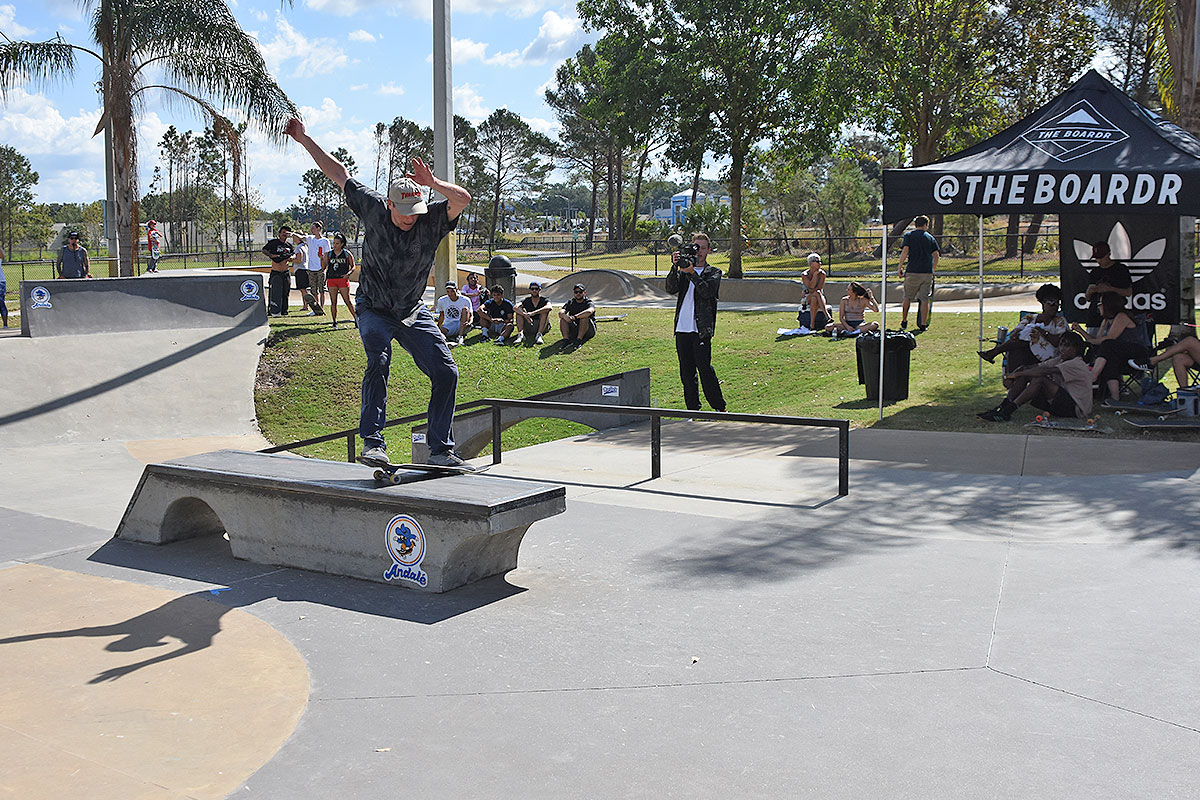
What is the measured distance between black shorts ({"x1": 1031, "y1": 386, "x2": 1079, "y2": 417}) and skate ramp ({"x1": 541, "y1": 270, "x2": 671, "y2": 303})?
17.7m

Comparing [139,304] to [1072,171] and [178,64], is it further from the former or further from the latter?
[1072,171]

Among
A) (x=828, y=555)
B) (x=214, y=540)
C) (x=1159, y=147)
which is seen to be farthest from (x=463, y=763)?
(x=1159, y=147)

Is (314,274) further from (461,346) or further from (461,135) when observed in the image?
(461,135)

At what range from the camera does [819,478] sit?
353 inches

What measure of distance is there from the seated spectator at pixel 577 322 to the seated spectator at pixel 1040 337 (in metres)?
8.22

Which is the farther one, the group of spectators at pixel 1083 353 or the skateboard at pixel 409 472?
the group of spectators at pixel 1083 353

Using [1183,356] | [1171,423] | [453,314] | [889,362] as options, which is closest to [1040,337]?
[1183,356]

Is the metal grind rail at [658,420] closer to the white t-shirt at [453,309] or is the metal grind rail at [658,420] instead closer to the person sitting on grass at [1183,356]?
the person sitting on grass at [1183,356]

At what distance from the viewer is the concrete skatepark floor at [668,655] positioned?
3.78 metres

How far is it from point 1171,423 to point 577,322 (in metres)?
10.1

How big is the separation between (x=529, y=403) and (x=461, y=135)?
70.8 metres

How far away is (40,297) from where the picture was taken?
15.1 meters

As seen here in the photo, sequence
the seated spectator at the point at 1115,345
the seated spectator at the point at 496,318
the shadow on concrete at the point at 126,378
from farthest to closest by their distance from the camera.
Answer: the seated spectator at the point at 496,318, the shadow on concrete at the point at 126,378, the seated spectator at the point at 1115,345

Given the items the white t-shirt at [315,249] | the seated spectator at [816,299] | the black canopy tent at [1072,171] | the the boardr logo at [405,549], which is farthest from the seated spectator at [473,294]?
the the boardr logo at [405,549]
